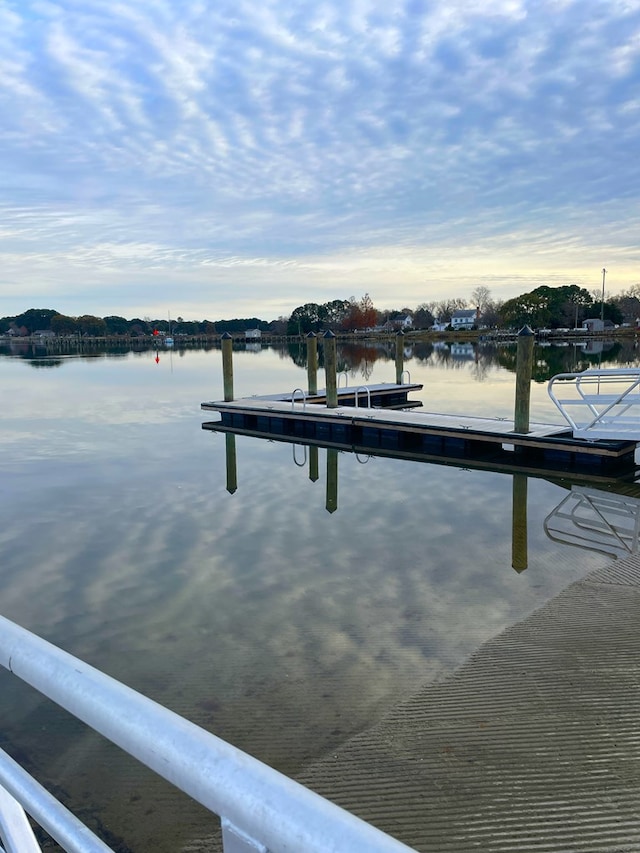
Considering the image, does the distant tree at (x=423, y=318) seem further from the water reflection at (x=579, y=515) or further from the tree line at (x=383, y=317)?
the water reflection at (x=579, y=515)

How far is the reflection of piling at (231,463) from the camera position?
39.4 feet

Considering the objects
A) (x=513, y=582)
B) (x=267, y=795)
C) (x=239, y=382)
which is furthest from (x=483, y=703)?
(x=239, y=382)

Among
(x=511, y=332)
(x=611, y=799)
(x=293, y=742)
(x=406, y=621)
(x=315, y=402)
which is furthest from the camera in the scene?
(x=511, y=332)

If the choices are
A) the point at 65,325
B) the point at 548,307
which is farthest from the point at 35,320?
the point at 548,307

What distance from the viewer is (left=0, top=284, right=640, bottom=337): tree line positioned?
96.8 meters

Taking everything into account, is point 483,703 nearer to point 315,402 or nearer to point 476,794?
point 476,794

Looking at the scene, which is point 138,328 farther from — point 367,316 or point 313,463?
point 313,463

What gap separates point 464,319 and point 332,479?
394ft

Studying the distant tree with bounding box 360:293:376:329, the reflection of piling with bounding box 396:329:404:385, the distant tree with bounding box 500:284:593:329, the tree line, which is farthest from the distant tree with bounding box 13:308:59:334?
the reflection of piling with bounding box 396:329:404:385

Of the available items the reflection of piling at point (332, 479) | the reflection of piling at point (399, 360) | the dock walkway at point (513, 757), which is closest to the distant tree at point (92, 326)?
the reflection of piling at point (399, 360)

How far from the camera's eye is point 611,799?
3445 mm

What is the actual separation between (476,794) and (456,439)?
37.7 feet

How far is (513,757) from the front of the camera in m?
3.86

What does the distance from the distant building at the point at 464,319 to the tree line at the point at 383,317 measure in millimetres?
1650
